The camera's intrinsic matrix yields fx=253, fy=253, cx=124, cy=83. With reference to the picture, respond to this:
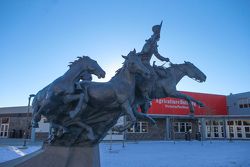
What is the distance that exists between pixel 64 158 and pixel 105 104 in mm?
1554

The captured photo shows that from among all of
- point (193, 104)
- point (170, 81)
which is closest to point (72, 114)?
point (170, 81)

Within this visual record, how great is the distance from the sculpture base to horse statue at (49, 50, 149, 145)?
Result: 195mm

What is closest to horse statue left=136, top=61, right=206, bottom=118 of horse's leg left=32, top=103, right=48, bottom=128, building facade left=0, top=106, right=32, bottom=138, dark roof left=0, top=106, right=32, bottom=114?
horse's leg left=32, top=103, right=48, bottom=128

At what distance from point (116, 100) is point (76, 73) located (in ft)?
3.62

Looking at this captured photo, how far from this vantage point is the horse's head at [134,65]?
5.65 metres

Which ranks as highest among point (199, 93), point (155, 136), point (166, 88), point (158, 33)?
point (199, 93)

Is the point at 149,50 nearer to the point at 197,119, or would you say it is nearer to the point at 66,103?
the point at 66,103

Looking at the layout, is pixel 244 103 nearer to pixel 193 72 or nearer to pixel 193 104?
pixel 193 104

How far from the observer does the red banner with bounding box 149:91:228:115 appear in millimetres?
33594

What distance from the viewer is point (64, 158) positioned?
5777mm

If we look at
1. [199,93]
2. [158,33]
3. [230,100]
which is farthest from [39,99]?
[230,100]

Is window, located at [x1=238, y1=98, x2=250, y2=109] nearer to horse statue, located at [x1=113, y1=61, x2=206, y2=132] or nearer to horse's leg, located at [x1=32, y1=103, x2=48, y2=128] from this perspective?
horse statue, located at [x1=113, y1=61, x2=206, y2=132]

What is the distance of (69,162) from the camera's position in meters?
5.73

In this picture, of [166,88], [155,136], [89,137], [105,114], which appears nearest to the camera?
[89,137]
